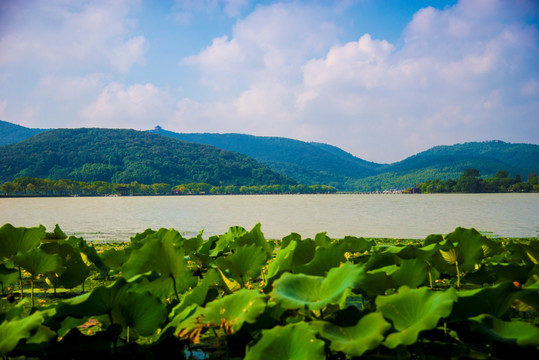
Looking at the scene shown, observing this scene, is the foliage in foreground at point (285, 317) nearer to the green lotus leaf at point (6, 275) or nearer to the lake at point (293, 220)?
the green lotus leaf at point (6, 275)

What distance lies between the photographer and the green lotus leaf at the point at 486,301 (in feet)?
7.36

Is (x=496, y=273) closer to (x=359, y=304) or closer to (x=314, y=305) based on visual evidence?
(x=359, y=304)

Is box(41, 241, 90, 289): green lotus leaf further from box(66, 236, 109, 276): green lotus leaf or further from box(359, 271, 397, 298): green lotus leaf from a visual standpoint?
box(359, 271, 397, 298): green lotus leaf

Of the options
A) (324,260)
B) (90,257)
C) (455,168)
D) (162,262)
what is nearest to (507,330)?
(324,260)

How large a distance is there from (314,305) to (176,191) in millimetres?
114855

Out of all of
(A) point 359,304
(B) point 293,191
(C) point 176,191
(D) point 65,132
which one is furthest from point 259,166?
(A) point 359,304

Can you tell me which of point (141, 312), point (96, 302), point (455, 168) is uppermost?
point (455, 168)

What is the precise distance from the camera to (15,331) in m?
1.96

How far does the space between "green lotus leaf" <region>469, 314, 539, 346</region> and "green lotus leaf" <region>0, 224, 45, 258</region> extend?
3.70m

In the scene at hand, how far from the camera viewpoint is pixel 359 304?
4.12 meters

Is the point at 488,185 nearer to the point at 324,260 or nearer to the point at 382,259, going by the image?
the point at 382,259

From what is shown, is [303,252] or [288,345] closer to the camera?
[288,345]

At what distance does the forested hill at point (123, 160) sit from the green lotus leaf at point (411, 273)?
116 m

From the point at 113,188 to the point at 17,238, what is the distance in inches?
4127
